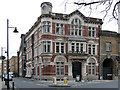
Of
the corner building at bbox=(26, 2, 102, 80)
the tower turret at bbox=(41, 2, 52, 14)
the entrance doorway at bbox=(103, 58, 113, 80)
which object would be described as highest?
the tower turret at bbox=(41, 2, 52, 14)

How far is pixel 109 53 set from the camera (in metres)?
41.2

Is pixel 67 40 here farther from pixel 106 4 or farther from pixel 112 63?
pixel 106 4

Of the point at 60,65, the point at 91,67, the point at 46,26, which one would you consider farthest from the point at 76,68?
the point at 46,26

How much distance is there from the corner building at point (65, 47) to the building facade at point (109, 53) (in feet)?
4.29

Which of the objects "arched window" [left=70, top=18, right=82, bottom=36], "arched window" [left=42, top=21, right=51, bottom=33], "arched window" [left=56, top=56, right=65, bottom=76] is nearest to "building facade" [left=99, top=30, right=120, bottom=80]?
"arched window" [left=70, top=18, right=82, bottom=36]

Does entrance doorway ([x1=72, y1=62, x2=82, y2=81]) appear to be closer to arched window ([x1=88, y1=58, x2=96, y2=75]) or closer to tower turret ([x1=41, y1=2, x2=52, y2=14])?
arched window ([x1=88, y1=58, x2=96, y2=75])

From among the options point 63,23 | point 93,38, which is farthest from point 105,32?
point 63,23

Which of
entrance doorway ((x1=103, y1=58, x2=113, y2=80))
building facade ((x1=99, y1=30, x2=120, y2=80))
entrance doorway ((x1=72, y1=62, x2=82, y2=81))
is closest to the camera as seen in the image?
entrance doorway ((x1=72, y1=62, x2=82, y2=81))

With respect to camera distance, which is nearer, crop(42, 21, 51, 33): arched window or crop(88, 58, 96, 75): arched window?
crop(42, 21, 51, 33): arched window

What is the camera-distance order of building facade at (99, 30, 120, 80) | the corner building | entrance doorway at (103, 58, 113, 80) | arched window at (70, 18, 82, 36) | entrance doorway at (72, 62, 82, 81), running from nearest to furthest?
the corner building
entrance doorway at (72, 62, 82, 81)
arched window at (70, 18, 82, 36)
building facade at (99, 30, 120, 80)
entrance doorway at (103, 58, 113, 80)

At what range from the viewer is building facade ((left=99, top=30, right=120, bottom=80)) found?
4072 cm

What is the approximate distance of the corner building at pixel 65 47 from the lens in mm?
36281

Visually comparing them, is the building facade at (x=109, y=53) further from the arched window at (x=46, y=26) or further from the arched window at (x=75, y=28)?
the arched window at (x=46, y=26)

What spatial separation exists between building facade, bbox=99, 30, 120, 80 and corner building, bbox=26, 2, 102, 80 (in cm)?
131
